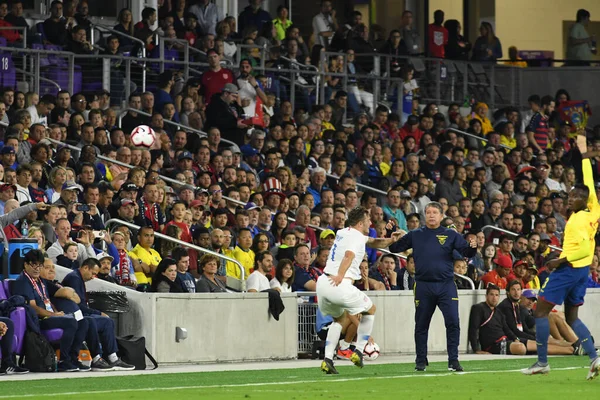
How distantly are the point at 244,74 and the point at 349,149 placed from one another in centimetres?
Result: 244

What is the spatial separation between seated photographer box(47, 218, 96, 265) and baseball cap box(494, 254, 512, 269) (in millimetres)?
7823

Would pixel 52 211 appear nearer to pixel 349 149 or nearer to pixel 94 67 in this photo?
pixel 94 67

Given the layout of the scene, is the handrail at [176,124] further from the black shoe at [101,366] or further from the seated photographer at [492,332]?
the black shoe at [101,366]

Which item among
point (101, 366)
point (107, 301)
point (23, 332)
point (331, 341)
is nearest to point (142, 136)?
point (107, 301)

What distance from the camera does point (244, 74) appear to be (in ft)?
87.7

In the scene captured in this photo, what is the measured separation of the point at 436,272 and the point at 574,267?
1.65 meters

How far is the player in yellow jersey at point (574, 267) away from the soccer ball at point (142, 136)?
9.71 metres

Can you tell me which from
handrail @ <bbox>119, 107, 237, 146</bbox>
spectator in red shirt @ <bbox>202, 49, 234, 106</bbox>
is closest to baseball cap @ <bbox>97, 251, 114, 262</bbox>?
handrail @ <bbox>119, 107, 237, 146</bbox>

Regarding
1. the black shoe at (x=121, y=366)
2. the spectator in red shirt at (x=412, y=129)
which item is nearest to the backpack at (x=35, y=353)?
the black shoe at (x=121, y=366)

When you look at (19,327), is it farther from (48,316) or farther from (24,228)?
(24,228)

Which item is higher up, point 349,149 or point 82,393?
point 349,149

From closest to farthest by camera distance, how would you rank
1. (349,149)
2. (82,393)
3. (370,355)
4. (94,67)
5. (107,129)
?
1. (82,393)
2. (370,355)
3. (107,129)
4. (94,67)
5. (349,149)

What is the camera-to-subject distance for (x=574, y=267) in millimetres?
14352

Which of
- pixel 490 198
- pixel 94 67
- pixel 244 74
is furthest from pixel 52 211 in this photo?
pixel 490 198
